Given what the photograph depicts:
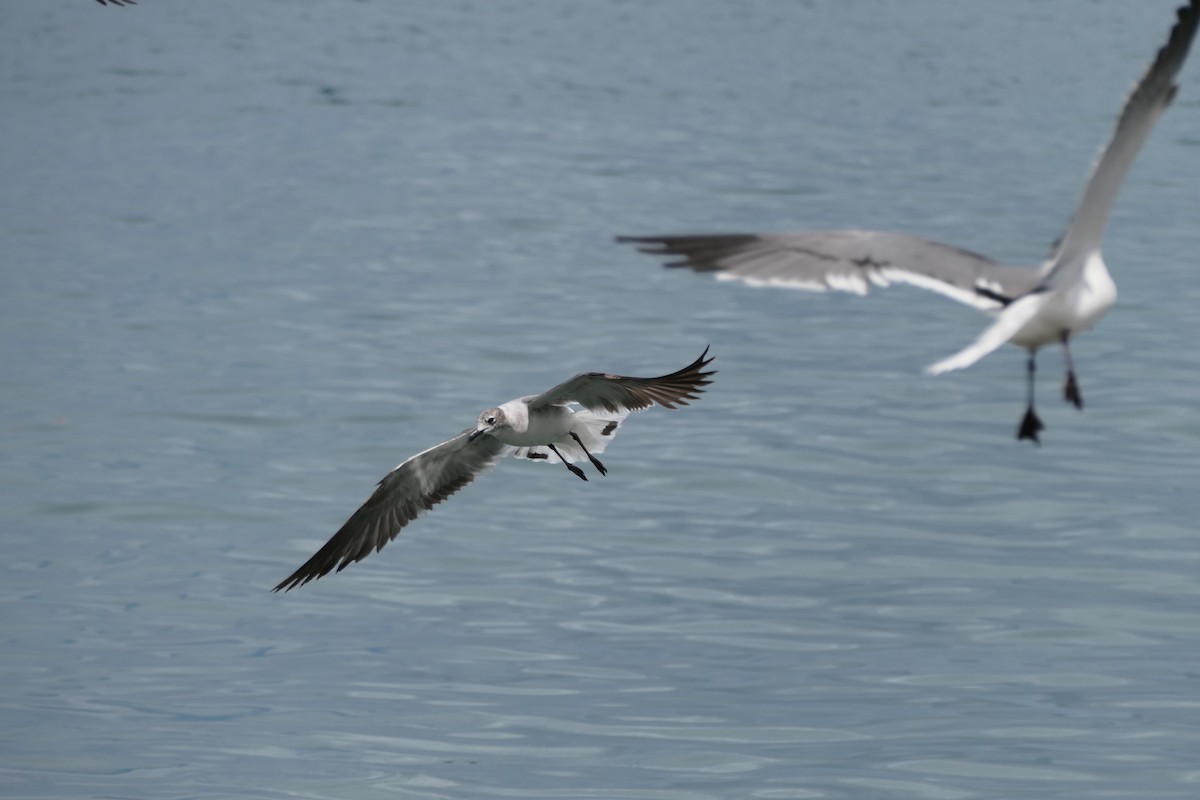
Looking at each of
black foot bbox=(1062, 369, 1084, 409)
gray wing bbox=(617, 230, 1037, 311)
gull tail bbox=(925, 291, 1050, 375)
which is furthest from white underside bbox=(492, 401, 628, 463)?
black foot bbox=(1062, 369, 1084, 409)

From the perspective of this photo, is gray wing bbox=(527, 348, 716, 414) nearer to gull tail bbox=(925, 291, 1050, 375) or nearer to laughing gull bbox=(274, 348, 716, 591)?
laughing gull bbox=(274, 348, 716, 591)

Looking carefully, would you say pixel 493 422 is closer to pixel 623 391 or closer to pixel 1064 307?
pixel 623 391

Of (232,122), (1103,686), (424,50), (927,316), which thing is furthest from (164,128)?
(1103,686)

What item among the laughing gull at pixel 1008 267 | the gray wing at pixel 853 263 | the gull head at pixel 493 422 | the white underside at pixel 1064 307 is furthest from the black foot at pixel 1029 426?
the gull head at pixel 493 422

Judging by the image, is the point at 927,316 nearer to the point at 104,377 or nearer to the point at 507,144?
the point at 104,377

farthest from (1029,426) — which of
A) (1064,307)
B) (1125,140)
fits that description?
(1125,140)

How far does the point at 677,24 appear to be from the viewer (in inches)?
1949

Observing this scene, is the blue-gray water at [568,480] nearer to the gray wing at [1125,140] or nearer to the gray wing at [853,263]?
the gray wing at [853,263]

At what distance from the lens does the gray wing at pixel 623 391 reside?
8055 mm

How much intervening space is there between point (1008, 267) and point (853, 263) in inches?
23.6

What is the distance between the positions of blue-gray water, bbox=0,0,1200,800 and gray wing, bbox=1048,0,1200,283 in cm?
328

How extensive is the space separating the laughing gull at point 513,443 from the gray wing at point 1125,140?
1.49 metres

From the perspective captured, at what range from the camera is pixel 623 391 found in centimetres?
836

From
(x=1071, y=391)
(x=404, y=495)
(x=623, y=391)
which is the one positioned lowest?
(x=404, y=495)
